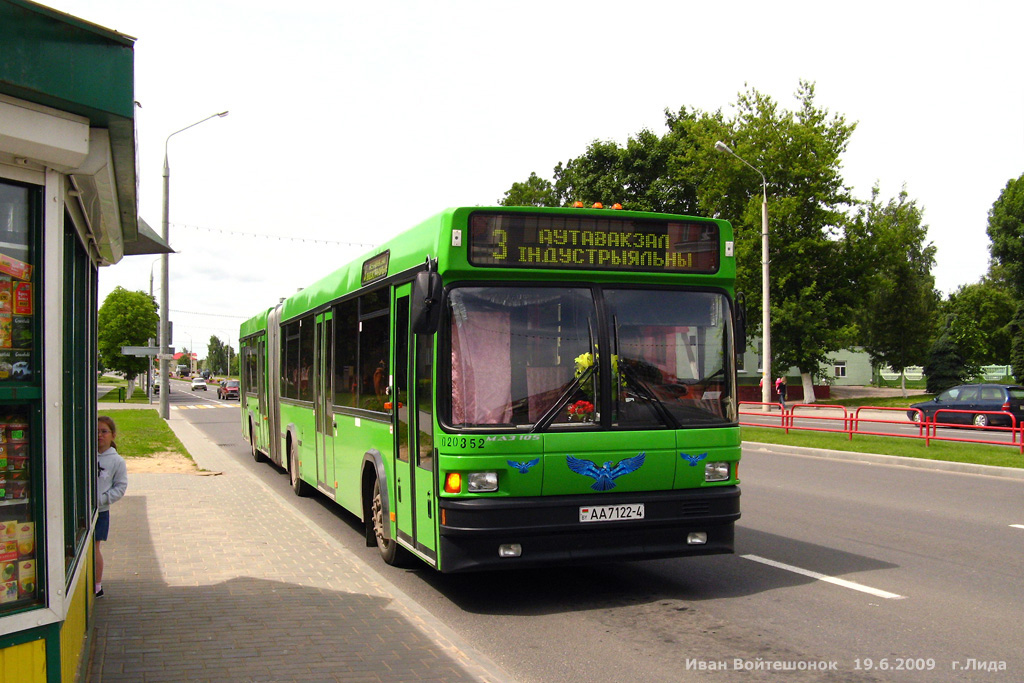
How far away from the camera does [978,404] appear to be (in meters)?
26.2

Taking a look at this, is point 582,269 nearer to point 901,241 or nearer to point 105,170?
point 105,170

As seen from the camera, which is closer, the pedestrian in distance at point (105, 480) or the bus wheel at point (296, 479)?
the pedestrian in distance at point (105, 480)

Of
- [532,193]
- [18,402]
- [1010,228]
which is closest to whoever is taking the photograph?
[18,402]

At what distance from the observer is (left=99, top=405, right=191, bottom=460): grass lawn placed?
20.2m

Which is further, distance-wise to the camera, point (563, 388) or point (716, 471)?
point (716, 471)

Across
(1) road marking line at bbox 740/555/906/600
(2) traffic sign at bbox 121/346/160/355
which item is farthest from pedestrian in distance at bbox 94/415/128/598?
(2) traffic sign at bbox 121/346/160/355

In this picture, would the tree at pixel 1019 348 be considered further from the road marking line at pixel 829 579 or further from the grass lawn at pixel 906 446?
the road marking line at pixel 829 579

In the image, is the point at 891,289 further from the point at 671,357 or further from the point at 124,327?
the point at 124,327

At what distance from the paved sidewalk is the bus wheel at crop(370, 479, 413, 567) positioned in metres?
0.32

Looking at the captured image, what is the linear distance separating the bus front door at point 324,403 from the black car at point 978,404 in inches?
771

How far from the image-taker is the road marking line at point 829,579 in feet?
23.5

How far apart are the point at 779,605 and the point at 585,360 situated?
240cm

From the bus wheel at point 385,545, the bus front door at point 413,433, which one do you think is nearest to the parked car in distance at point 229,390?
the bus wheel at point 385,545

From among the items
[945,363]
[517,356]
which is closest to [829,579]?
[517,356]
